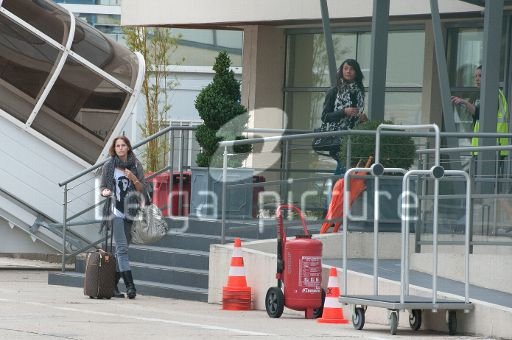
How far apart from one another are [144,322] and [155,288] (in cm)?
436

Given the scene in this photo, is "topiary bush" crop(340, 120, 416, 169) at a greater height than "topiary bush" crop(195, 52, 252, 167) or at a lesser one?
lesser

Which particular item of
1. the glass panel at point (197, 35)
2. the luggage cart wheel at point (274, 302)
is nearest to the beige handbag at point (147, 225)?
the luggage cart wheel at point (274, 302)

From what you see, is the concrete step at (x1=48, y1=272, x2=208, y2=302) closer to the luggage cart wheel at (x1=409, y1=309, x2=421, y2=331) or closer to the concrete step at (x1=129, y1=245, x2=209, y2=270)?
the concrete step at (x1=129, y1=245, x2=209, y2=270)

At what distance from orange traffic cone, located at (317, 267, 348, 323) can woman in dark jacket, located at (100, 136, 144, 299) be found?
3491 mm

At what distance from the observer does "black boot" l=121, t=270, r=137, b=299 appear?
653 inches

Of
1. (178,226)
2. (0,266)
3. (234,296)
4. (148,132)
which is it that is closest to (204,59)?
(148,132)

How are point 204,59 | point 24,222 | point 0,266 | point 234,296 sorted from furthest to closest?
point 204,59, point 0,266, point 24,222, point 234,296

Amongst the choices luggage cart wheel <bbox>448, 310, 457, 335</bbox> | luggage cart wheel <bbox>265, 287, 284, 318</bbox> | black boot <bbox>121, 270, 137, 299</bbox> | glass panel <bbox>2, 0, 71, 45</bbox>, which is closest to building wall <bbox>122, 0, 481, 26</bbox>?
glass panel <bbox>2, 0, 71, 45</bbox>

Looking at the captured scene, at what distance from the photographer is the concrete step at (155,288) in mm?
16844

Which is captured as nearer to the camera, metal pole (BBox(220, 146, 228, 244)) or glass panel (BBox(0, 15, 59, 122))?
metal pole (BBox(220, 146, 228, 244))

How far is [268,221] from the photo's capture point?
17031mm

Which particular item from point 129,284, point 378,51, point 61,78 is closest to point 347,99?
point 378,51

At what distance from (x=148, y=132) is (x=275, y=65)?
35.7 ft

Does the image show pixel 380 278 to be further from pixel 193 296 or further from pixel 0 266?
pixel 0 266
